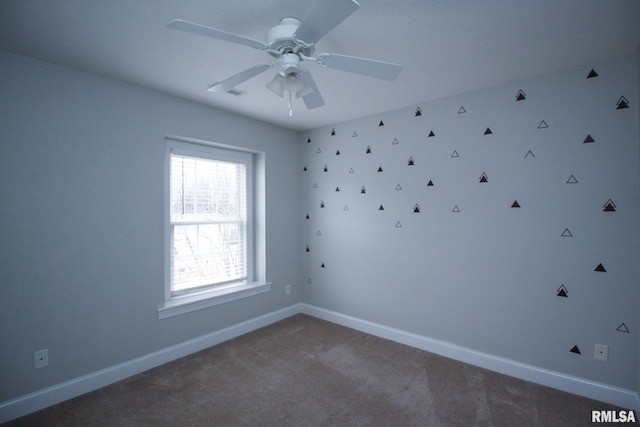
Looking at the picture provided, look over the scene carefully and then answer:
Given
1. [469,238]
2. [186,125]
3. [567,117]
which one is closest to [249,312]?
[186,125]

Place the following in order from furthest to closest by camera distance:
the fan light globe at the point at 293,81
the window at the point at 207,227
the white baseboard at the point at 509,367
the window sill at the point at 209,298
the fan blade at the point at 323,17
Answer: the window at the point at 207,227
the window sill at the point at 209,298
the white baseboard at the point at 509,367
the fan light globe at the point at 293,81
the fan blade at the point at 323,17

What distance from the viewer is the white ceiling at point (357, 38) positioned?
158 centimetres

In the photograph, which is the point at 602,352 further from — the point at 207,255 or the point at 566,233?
the point at 207,255

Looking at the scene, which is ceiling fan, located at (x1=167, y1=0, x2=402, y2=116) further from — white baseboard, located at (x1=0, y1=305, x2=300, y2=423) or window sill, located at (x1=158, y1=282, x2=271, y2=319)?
white baseboard, located at (x1=0, y1=305, x2=300, y2=423)

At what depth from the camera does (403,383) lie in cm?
242

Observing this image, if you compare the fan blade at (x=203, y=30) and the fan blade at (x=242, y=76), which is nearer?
the fan blade at (x=203, y=30)

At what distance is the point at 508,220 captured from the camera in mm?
2541

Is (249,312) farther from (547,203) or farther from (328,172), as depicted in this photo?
(547,203)

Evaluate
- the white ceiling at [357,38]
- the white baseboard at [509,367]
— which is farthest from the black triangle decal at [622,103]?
the white baseboard at [509,367]

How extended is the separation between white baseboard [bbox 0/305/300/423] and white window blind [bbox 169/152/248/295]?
19.7 inches

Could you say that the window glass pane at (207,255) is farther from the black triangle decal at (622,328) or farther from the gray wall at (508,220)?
the black triangle decal at (622,328)

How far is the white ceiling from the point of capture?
5.18 feet

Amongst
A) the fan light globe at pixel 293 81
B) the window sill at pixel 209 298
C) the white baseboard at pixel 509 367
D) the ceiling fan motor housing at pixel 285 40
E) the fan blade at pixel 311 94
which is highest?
the ceiling fan motor housing at pixel 285 40

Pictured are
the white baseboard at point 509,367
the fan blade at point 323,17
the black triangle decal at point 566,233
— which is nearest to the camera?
the fan blade at point 323,17
